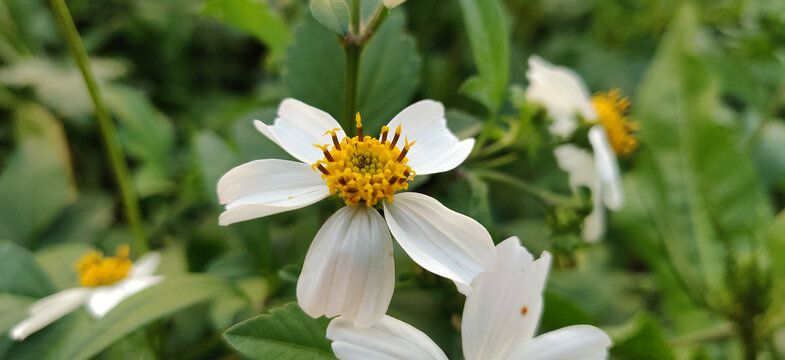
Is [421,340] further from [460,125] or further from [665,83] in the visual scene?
[665,83]

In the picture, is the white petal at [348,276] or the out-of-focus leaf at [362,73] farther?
the out-of-focus leaf at [362,73]

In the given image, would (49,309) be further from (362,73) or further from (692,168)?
(692,168)

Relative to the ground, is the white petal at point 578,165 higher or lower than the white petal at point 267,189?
lower

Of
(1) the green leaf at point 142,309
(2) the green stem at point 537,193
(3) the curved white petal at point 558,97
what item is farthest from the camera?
(3) the curved white petal at point 558,97

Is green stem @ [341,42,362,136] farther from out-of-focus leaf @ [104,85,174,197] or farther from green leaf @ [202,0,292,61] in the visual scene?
out-of-focus leaf @ [104,85,174,197]

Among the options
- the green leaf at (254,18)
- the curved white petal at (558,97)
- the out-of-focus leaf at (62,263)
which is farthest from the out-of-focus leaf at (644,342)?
the out-of-focus leaf at (62,263)

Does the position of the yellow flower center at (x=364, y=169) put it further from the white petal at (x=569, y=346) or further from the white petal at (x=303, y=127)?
the white petal at (x=569, y=346)
